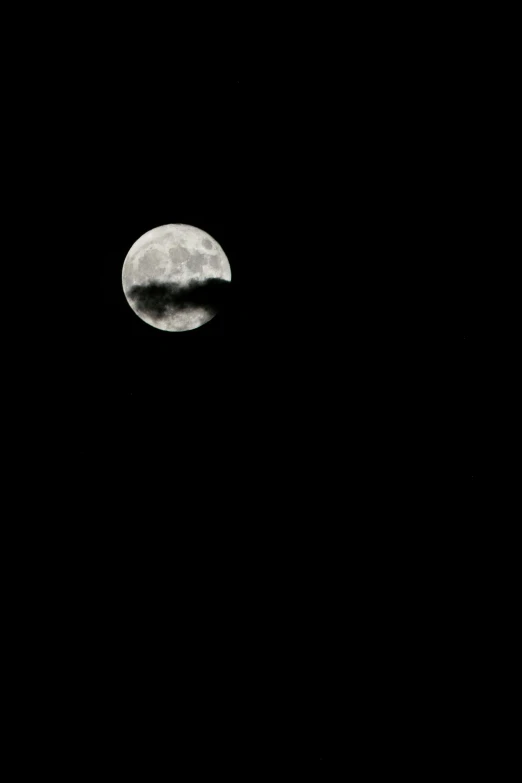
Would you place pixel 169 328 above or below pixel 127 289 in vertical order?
below

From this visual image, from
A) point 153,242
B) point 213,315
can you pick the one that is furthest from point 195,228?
point 213,315

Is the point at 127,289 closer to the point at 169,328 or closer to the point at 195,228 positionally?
the point at 169,328

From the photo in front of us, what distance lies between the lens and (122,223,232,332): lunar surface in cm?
395

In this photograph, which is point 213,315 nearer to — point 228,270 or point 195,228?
point 228,270

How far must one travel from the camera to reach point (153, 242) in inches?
160

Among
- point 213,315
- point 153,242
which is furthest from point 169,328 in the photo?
point 153,242

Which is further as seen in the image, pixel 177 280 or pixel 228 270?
pixel 228 270

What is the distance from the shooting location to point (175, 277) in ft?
12.9

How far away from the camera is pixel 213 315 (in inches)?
169

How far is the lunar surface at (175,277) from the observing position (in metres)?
3.95

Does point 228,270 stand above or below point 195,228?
below

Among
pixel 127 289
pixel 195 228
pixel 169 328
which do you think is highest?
pixel 195 228

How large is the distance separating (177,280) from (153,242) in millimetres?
372

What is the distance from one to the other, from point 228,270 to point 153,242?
0.60 meters
